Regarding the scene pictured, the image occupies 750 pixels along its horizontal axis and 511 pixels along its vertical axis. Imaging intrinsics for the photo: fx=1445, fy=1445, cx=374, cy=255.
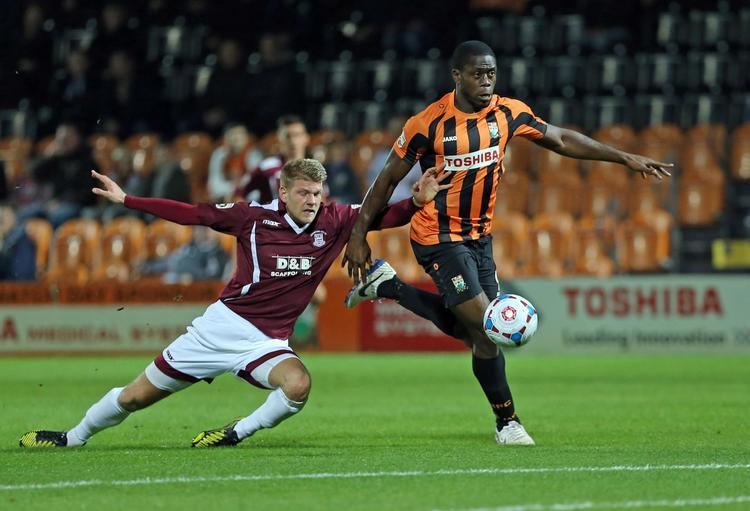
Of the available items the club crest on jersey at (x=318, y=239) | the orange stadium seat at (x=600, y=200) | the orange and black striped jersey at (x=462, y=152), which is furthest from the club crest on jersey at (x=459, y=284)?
the orange stadium seat at (x=600, y=200)

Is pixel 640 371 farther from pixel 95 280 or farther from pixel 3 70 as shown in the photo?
pixel 3 70

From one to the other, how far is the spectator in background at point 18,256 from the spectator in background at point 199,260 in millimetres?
1986

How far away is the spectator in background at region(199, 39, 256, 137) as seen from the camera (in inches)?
846

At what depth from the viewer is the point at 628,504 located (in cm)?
578

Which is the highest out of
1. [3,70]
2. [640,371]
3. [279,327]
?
[3,70]

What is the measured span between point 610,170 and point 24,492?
1479 centimetres

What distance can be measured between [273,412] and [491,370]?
1369 mm

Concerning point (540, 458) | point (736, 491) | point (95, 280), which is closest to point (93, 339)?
point (95, 280)

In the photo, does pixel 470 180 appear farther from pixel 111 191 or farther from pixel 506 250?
pixel 506 250

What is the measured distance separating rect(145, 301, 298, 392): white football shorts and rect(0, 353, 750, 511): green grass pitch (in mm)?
410

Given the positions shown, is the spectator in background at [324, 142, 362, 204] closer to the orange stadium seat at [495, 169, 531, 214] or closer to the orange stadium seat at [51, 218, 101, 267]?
the orange stadium seat at [495, 169, 531, 214]

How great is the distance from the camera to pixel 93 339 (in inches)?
730

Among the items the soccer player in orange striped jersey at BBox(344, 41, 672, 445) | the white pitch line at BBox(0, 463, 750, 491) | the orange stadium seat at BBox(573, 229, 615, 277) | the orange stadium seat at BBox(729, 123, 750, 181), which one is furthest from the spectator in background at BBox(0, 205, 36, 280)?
the white pitch line at BBox(0, 463, 750, 491)

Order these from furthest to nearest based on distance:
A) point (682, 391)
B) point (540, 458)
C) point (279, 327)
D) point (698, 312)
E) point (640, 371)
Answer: point (698, 312), point (640, 371), point (682, 391), point (279, 327), point (540, 458)
